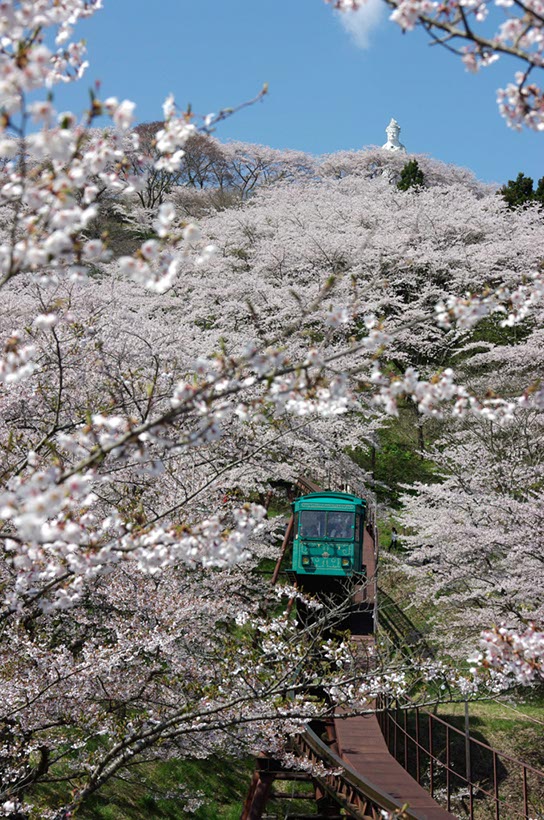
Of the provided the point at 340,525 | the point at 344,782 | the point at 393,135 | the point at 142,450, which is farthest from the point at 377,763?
the point at 393,135

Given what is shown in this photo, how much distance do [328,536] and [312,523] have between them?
442 millimetres

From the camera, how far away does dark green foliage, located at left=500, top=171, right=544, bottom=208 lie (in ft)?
98.2

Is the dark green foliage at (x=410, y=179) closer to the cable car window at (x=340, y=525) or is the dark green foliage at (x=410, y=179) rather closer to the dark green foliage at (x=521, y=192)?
the dark green foliage at (x=521, y=192)

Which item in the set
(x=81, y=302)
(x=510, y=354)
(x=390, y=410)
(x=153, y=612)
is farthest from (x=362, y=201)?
(x=390, y=410)

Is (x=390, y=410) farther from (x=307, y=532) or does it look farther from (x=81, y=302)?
(x=81, y=302)

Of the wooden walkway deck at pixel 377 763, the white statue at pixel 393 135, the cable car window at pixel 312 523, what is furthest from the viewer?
the white statue at pixel 393 135

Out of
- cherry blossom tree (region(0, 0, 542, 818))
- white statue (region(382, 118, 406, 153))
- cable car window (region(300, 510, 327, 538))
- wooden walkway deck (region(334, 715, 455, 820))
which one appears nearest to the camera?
cherry blossom tree (region(0, 0, 542, 818))

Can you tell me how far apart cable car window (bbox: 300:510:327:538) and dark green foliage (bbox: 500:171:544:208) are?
2030 cm

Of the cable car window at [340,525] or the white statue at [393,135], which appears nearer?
the cable car window at [340,525]

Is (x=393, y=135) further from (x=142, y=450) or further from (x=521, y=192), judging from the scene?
(x=142, y=450)

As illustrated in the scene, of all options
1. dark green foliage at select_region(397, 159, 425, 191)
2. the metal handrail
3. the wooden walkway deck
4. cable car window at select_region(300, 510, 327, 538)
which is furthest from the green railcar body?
dark green foliage at select_region(397, 159, 425, 191)

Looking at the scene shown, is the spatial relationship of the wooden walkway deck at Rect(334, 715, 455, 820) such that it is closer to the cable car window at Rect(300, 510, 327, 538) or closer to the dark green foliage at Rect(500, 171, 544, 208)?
the cable car window at Rect(300, 510, 327, 538)

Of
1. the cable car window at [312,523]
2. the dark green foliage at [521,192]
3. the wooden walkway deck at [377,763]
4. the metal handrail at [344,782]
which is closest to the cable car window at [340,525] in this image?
the cable car window at [312,523]

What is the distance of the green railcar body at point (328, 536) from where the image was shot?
14.5 meters
